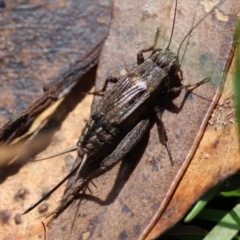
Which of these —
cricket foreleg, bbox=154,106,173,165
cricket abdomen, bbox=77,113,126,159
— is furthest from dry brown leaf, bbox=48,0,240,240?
cricket abdomen, bbox=77,113,126,159

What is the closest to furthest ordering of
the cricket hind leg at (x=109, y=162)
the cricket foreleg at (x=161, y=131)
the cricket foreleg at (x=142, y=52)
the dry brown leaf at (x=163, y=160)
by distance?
the dry brown leaf at (x=163, y=160) < the cricket foreleg at (x=161, y=131) < the cricket hind leg at (x=109, y=162) < the cricket foreleg at (x=142, y=52)

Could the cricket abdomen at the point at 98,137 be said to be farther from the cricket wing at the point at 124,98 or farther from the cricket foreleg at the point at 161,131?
the cricket foreleg at the point at 161,131

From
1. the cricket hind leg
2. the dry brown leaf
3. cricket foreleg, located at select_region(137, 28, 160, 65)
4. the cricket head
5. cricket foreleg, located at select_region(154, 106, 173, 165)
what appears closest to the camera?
the dry brown leaf

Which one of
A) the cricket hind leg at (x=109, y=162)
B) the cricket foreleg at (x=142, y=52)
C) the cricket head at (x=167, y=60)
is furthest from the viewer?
the cricket foreleg at (x=142, y=52)

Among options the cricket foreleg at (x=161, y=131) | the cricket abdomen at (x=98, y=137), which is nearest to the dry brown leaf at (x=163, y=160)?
the cricket foreleg at (x=161, y=131)

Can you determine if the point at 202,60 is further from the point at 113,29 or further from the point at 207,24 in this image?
the point at 113,29

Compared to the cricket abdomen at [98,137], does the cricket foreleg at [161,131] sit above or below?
above

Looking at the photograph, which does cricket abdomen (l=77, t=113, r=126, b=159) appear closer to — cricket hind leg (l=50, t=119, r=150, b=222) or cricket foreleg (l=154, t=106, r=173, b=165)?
cricket hind leg (l=50, t=119, r=150, b=222)
